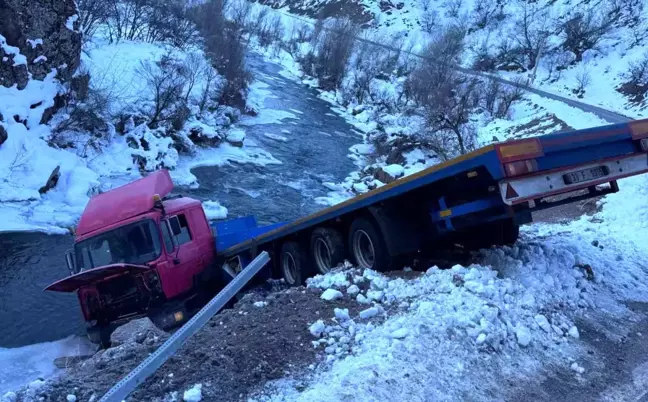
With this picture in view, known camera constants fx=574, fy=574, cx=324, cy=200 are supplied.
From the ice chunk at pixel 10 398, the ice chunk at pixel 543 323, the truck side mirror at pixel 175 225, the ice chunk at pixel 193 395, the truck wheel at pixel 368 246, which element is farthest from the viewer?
the truck side mirror at pixel 175 225

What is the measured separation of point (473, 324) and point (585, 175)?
2275 mm

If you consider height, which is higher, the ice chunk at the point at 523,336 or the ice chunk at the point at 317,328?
the ice chunk at the point at 317,328

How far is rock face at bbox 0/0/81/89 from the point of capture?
2013cm

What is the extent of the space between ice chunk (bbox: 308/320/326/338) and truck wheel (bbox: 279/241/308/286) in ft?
11.7

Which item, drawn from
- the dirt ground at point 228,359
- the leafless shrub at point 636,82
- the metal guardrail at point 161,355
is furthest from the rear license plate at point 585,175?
the leafless shrub at point 636,82

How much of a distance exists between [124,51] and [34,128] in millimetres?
12047

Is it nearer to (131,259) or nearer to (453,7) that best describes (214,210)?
(131,259)

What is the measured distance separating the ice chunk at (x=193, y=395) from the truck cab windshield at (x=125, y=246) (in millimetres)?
5272

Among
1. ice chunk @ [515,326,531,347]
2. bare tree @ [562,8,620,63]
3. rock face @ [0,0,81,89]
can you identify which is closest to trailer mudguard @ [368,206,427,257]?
ice chunk @ [515,326,531,347]

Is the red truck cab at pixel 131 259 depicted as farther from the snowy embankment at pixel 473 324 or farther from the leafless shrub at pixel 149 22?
the leafless shrub at pixel 149 22

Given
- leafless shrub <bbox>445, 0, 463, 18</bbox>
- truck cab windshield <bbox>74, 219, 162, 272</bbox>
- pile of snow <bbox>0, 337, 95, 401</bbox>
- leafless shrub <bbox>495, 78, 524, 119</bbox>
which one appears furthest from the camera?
leafless shrub <bbox>445, 0, 463, 18</bbox>

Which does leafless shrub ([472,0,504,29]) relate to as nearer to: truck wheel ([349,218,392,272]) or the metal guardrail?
truck wheel ([349,218,392,272])

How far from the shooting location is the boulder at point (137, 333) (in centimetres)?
632

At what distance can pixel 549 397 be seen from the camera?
14.0ft
